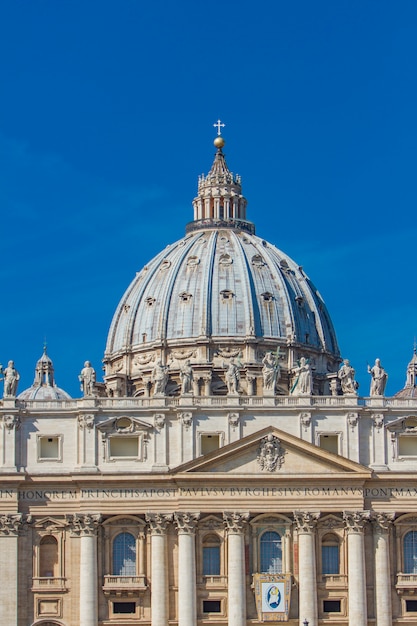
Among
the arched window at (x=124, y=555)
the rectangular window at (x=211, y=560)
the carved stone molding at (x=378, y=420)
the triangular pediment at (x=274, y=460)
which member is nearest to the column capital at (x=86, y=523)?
the arched window at (x=124, y=555)

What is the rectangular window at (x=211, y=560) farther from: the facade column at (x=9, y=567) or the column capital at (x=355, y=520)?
the facade column at (x=9, y=567)

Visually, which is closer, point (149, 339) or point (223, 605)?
point (223, 605)

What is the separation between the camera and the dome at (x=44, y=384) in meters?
162

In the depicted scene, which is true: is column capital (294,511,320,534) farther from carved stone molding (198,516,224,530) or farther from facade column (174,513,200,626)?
facade column (174,513,200,626)

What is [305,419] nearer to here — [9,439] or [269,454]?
[269,454]

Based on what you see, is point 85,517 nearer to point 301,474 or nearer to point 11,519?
point 11,519

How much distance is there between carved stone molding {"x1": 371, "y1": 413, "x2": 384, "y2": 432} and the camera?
12256cm

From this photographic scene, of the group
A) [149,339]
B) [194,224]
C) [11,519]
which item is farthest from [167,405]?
[194,224]

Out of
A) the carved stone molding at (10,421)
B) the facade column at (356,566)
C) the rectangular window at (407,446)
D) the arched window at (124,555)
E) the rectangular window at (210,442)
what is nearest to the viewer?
the facade column at (356,566)

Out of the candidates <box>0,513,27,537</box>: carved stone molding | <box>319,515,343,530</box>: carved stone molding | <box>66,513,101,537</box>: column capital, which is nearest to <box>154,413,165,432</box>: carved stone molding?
<box>66,513,101,537</box>: column capital

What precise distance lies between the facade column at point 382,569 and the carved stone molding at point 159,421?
44.5 ft

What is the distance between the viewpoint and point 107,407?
399 ft

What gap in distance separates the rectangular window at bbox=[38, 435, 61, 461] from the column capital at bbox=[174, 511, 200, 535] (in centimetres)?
816

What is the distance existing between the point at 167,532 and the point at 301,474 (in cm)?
847
